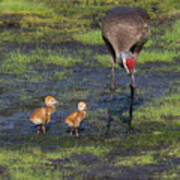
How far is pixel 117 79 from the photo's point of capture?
10219 millimetres

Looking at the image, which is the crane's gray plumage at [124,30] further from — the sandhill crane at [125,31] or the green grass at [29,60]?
the green grass at [29,60]

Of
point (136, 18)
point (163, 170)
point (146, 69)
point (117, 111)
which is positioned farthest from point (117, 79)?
point (163, 170)

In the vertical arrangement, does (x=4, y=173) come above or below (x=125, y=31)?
below

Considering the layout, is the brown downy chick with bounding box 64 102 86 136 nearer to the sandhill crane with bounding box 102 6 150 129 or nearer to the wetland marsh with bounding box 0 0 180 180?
the wetland marsh with bounding box 0 0 180 180

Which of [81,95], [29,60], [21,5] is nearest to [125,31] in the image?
[81,95]

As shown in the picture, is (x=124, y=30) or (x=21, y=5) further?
(x=21, y=5)

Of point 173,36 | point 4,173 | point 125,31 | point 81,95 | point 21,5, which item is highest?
point 125,31

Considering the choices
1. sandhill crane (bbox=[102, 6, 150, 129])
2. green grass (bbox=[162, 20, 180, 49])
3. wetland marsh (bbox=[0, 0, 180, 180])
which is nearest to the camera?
wetland marsh (bbox=[0, 0, 180, 180])

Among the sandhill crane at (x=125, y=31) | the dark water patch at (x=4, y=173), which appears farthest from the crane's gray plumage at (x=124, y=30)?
the dark water patch at (x=4, y=173)

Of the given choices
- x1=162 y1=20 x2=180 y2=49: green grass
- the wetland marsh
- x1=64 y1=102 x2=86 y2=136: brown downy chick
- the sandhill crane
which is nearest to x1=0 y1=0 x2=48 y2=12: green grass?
the wetland marsh

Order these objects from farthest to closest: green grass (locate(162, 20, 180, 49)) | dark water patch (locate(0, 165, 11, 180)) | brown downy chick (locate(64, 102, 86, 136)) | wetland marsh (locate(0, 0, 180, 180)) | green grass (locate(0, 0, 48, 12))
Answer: green grass (locate(0, 0, 48, 12))
green grass (locate(162, 20, 180, 49))
brown downy chick (locate(64, 102, 86, 136))
wetland marsh (locate(0, 0, 180, 180))
dark water patch (locate(0, 165, 11, 180))

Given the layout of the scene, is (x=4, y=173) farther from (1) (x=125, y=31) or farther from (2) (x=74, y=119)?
(1) (x=125, y=31)

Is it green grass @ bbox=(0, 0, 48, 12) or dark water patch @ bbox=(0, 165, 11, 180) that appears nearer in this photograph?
dark water patch @ bbox=(0, 165, 11, 180)

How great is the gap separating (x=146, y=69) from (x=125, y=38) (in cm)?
355
